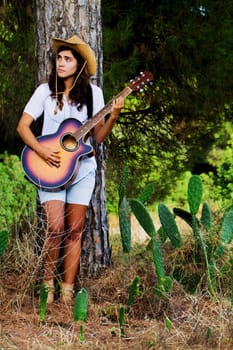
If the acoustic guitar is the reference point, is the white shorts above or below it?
below

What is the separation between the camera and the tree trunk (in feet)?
18.5

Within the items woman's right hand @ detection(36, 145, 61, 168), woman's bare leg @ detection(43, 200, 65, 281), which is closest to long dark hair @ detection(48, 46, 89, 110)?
woman's right hand @ detection(36, 145, 61, 168)

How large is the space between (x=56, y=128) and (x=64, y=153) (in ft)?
0.65

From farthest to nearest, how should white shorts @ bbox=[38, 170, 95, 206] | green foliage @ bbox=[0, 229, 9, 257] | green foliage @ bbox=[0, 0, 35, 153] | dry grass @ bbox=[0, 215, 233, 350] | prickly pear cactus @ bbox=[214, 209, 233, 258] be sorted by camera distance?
Result: green foliage @ bbox=[0, 0, 35, 153] < white shorts @ bbox=[38, 170, 95, 206] < prickly pear cactus @ bbox=[214, 209, 233, 258] < green foliage @ bbox=[0, 229, 9, 257] < dry grass @ bbox=[0, 215, 233, 350]

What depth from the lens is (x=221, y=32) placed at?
781 cm

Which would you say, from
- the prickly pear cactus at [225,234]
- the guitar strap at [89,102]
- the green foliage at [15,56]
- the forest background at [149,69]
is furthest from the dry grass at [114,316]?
the green foliage at [15,56]

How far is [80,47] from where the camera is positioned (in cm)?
526

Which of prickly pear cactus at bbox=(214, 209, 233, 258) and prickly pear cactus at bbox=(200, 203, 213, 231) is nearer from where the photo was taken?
prickly pear cactus at bbox=(214, 209, 233, 258)

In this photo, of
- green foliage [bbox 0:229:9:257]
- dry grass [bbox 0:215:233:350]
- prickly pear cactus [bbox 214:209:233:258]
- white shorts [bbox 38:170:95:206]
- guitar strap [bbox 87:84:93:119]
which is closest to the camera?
dry grass [bbox 0:215:233:350]

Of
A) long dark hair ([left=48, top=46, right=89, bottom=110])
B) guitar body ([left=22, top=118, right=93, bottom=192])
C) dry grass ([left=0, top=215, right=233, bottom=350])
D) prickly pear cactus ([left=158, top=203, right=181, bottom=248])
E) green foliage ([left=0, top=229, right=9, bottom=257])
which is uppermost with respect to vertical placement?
long dark hair ([left=48, top=46, right=89, bottom=110])

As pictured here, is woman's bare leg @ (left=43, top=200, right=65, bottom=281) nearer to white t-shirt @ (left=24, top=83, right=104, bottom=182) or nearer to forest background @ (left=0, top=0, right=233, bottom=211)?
white t-shirt @ (left=24, top=83, right=104, bottom=182)

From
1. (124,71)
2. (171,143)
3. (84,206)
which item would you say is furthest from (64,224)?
(171,143)

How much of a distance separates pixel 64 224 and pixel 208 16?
3466mm

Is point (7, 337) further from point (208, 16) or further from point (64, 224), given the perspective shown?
point (208, 16)
